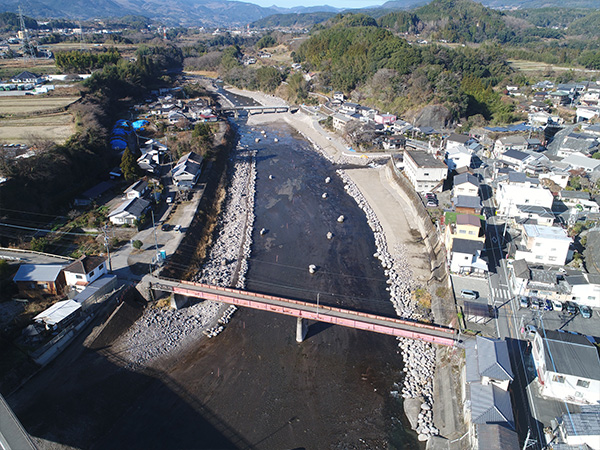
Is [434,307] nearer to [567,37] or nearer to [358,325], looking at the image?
[358,325]

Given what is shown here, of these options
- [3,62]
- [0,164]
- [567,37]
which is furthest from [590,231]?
[567,37]

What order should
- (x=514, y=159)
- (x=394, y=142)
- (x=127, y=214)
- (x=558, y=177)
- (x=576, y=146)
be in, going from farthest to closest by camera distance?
(x=394, y=142) < (x=576, y=146) < (x=514, y=159) < (x=558, y=177) < (x=127, y=214)

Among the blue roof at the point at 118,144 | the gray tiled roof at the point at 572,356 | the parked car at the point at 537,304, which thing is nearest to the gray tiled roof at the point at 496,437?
the gray tiled roof at the point at 572,356

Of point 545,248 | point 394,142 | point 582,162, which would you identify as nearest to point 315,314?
point 545,248

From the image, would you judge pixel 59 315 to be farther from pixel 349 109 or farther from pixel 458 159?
pixel 349 109

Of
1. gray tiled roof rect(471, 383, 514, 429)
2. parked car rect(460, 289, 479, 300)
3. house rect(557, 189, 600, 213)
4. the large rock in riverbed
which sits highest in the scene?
house rect(557, 189, 600, 213)

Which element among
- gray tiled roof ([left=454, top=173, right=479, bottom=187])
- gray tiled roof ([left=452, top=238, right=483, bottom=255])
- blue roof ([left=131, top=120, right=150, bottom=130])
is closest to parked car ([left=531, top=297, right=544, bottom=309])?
gray tiled roof ([left=452, top=238, right=483, bottom=255])

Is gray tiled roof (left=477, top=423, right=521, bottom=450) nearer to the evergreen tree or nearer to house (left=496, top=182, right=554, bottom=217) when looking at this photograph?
house (left=496, top=182, right=554, bottom=217)
